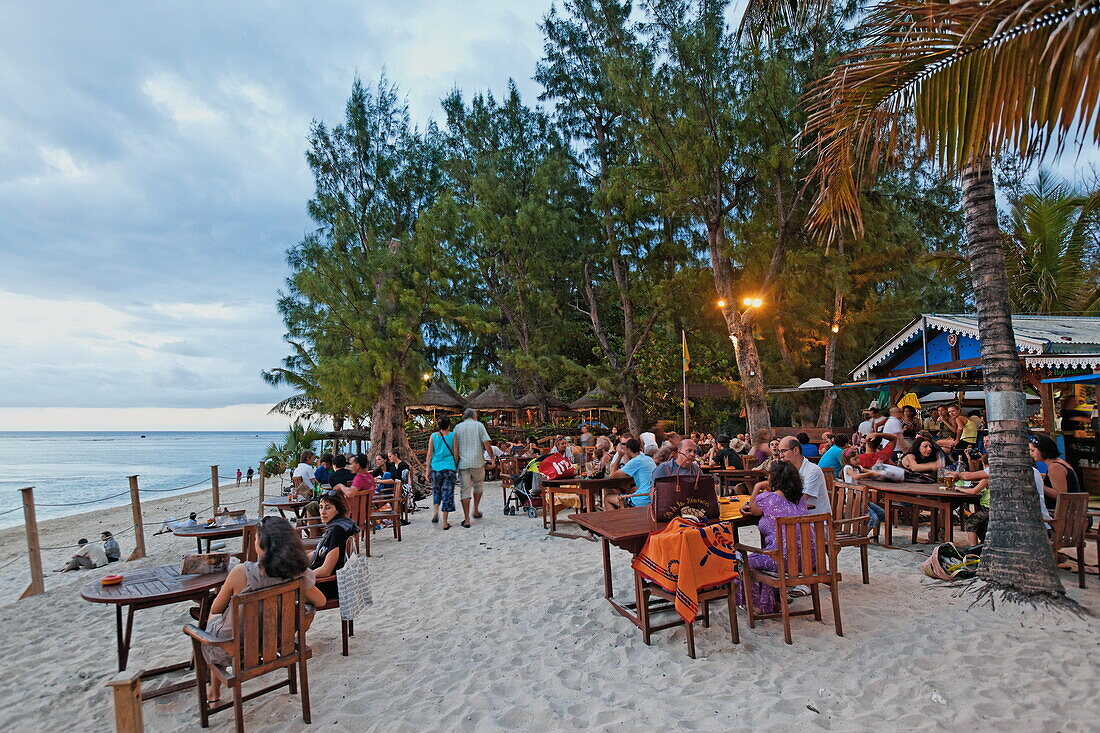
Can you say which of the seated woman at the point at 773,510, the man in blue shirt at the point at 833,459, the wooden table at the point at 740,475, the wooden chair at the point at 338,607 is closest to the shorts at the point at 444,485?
the wooden table at the point at 740,475

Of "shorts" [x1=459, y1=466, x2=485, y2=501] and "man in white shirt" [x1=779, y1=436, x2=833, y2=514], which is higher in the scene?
"man in white shirt" [x1=779, y1=436, x2=833, y2=514]

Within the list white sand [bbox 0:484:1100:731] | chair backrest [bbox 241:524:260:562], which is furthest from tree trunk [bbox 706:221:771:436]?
chair backrest [bbox 241:524:260:562]

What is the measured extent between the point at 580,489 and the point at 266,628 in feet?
17.4

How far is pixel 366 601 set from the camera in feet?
13.5

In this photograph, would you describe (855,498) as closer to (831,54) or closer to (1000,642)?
(1000,642)

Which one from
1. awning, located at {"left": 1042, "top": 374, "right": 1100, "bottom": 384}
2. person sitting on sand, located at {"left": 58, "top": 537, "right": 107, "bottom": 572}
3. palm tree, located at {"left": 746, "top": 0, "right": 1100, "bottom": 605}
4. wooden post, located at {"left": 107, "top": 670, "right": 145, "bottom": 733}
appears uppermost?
palm tree, located at {"left": 746, "top": 0, "right": 1100, "bottom": 605}

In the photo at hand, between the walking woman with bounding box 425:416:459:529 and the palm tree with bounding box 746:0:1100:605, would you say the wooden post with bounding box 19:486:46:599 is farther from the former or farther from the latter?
the palm tree with bounding box 746:0:1100:605

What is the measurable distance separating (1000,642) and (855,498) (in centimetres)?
186

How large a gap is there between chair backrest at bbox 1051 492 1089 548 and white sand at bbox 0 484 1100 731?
40 centimetres

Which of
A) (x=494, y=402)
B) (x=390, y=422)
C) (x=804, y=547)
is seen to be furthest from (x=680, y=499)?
(x=494, y=402)

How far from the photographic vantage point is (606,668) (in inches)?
146

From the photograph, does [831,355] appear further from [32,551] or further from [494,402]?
[32,551]

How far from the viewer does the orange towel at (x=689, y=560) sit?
12.2 ft

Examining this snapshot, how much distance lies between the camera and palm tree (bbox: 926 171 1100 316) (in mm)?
11695
